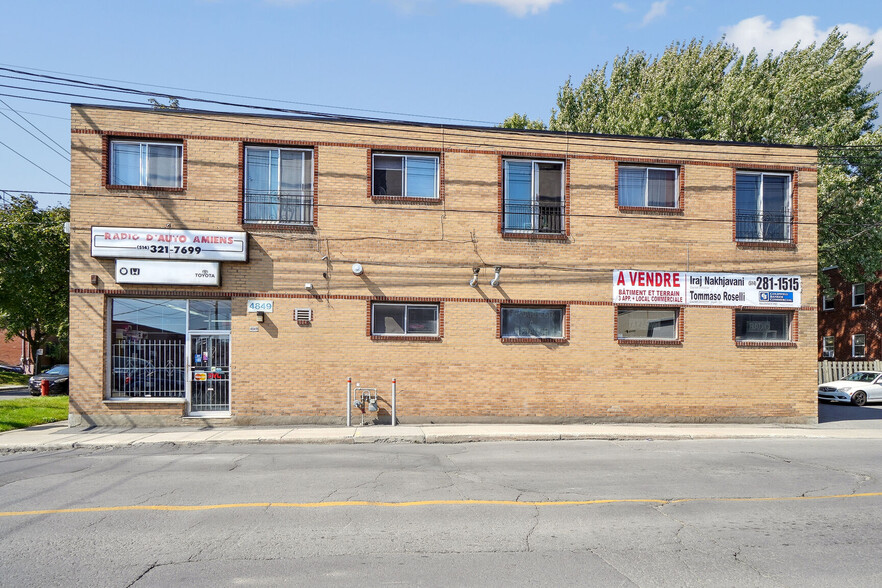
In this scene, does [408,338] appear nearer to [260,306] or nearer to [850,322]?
[260,306]

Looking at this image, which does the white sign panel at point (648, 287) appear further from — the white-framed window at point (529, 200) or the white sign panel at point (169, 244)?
the white sign panel at point (169, 244)

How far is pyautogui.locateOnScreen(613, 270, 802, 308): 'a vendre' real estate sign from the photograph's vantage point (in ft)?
53.3

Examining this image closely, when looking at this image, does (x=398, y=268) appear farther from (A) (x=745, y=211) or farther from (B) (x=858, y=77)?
(B) (x=858, y=77)

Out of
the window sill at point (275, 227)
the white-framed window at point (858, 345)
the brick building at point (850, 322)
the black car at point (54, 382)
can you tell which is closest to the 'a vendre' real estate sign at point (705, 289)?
the window sill at point (275, 227)

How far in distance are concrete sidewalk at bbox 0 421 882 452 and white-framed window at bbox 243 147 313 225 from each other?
17.0ft

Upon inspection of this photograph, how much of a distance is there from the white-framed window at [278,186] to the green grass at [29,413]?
7.43 meters

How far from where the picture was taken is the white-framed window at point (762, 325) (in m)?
16.8

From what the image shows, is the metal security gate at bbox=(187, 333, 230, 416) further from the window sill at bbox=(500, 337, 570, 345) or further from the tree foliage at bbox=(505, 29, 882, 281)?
the tree foliage at bbox=(505, 29, 882, 281)

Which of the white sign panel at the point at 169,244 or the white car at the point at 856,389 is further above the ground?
the white sign panel at the point at 169,244

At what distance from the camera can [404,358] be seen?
50.7ft

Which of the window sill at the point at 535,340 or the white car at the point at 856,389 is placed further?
the white car at the point at 856,389

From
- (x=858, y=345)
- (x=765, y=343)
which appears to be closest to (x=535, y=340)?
(x=765, y=343)

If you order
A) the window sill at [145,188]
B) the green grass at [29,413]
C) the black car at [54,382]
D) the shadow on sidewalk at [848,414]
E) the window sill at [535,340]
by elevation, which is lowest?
the black car at [54,382]

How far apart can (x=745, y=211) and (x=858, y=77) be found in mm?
16278
